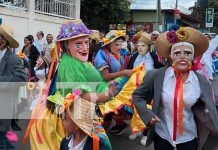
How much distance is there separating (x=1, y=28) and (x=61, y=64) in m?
0.80

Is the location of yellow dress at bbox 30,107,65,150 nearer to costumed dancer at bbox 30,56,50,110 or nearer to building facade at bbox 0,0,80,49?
costumed dancer at bbox 30,56,50,110

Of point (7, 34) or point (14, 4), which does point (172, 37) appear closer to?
point (7, 34)

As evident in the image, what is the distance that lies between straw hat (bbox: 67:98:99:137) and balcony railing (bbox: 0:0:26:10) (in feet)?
35.2

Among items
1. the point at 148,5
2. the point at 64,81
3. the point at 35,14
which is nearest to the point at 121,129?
the point at 64,81

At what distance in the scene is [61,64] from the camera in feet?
14.3

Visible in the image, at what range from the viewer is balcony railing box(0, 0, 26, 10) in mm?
13522

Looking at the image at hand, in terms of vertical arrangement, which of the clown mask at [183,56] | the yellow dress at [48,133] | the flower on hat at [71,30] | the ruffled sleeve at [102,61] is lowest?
the yellow dress at [48,133]

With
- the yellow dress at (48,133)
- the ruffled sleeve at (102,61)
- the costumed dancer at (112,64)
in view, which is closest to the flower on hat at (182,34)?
the yellow dress at (48,133)

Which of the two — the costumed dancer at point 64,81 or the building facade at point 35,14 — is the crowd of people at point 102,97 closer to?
the costumed dancer at point 64,81

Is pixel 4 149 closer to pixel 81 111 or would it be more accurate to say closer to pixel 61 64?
pixel 61 64

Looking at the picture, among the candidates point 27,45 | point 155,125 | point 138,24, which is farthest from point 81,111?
point 138,24

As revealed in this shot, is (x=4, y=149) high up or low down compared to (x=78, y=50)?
down

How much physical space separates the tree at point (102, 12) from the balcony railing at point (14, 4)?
37.0 ft

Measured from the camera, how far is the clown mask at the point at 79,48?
4383 millimetres
